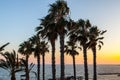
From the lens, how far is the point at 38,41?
192 feet

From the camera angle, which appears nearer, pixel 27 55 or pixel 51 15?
pixel 51 15

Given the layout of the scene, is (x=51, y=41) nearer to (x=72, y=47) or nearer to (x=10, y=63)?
(x=10, y=63)

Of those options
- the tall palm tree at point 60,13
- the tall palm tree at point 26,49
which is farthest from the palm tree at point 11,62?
the tall palm tree at point 26,49

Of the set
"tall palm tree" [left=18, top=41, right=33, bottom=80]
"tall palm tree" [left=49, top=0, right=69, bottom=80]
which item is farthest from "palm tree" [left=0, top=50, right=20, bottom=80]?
"tall palm tree" [left=18, top=41, right=33, bottom=80]

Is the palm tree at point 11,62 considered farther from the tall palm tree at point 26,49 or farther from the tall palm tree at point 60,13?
the tall palm tree at point 26,49

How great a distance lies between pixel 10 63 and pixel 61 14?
10.2m

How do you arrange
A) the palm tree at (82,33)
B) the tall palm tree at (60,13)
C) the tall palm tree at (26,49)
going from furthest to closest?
the tall palm tree at (26,49)
the palm tree at (82,33)
the tall palm tree at (60,13)

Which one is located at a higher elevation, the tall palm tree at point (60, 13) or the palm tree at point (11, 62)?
the tall palm tree at point (60, 13)

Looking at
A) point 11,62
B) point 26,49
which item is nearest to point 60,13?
point 11,62

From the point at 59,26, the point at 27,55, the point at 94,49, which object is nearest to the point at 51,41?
the point at 59,26

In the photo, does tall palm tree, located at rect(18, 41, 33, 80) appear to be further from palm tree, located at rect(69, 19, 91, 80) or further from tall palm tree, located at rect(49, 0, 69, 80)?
tall palm tree, located at rect(49, 0, 69, 80)

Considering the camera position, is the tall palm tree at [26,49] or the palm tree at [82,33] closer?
the palm tree at [82,33]

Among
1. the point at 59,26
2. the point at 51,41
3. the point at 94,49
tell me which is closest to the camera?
the point at 59,26

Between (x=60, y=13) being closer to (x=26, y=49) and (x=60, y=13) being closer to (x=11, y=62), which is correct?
(x=11, y=62)
